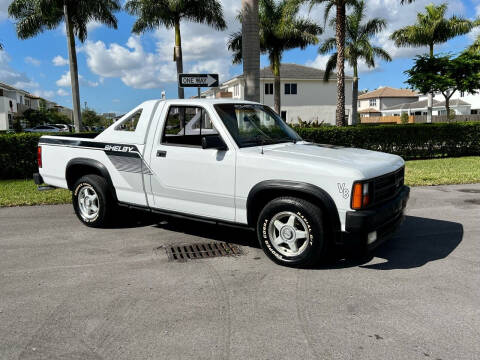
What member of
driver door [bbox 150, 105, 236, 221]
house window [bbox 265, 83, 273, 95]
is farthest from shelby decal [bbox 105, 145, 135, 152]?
house window [bbox 265, 83, 273, 95]

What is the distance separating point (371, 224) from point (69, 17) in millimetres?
21499

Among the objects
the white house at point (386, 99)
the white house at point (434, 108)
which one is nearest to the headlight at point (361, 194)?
the white house at point (434, 108)

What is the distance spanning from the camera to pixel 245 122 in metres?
5.29

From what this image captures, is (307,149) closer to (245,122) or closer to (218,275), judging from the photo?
(245,122)

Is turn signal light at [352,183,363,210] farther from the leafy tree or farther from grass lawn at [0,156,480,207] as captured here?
the leafy tree

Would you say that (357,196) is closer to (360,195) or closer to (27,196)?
(360,195)

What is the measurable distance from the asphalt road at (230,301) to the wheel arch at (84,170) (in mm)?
825

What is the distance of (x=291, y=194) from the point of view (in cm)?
450

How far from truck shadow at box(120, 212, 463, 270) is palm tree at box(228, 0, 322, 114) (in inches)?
1001

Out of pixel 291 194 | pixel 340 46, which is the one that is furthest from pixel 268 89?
pixel 291 194

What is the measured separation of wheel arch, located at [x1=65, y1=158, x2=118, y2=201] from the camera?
19.4ft

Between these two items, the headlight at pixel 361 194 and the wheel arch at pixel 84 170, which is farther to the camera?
the wheel arch at pixel 84 170

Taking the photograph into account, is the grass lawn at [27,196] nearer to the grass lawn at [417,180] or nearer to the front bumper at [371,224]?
the grass lawn at [417,180]

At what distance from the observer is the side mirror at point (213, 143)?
478cm
